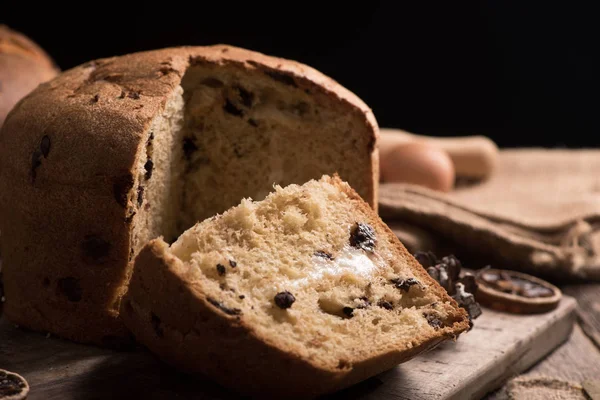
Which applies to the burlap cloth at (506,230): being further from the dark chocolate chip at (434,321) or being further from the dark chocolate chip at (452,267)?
the dark chocolate chip at (434,321)

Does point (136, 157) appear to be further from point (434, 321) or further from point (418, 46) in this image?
point (418, 46)

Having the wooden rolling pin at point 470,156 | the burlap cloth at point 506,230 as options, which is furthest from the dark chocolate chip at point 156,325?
the wooden rolling pin at point 470,156

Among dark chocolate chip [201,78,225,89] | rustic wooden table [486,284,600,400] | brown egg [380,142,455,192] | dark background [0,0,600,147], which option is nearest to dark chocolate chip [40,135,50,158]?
dark chocolate chip [201,78,225,89]

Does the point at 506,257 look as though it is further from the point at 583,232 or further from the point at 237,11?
the point at 237,11

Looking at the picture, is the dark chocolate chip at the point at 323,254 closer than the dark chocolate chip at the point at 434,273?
Yes

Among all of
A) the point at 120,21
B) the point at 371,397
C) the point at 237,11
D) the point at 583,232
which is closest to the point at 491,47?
the point at 237,11

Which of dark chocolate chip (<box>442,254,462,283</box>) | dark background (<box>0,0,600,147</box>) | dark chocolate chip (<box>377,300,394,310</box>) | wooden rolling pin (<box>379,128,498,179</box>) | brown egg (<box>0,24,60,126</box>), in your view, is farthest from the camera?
dark background (<box>0,0,600,147</box>)

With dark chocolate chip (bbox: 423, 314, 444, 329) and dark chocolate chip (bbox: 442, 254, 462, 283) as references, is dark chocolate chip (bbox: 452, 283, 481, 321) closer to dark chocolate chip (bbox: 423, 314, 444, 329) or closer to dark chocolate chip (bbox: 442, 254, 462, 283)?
dark chocolate chip (bbox: 442, 254, 462, 283)
